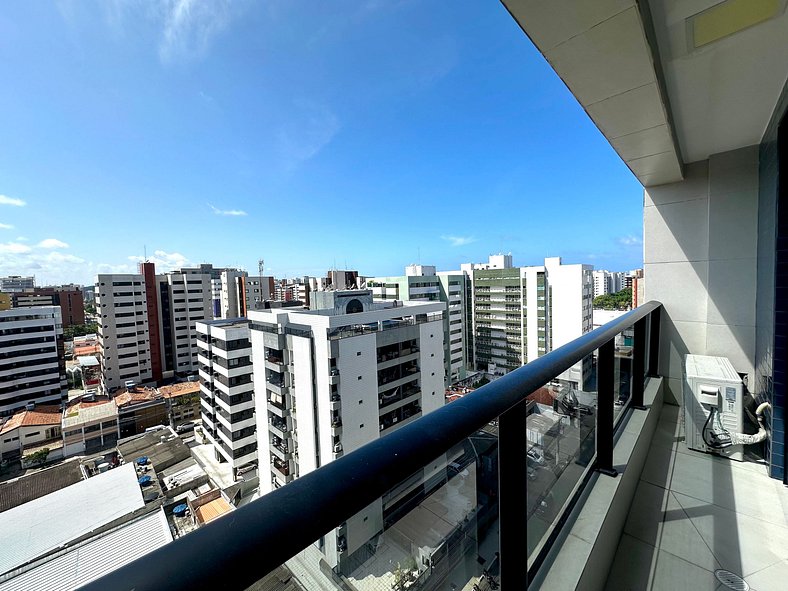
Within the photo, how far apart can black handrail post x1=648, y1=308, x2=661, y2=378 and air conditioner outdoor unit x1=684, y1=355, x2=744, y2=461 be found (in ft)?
2.07

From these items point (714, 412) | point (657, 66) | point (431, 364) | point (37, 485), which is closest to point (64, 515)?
point (37, 485)

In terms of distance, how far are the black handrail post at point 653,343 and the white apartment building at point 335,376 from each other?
23.4ft

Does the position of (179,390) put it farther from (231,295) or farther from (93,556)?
(93,556)

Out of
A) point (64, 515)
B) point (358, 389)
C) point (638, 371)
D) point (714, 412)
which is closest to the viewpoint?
point (714, 412)

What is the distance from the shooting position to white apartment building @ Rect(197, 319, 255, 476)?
47.9 ft

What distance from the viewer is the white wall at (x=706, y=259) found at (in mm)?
2621

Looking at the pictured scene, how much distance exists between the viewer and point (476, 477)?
80 centimetres

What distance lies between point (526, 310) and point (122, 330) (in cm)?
2957

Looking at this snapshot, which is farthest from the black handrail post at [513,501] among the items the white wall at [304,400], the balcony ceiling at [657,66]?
the white wall at [304,400]

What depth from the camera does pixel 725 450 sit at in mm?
1990

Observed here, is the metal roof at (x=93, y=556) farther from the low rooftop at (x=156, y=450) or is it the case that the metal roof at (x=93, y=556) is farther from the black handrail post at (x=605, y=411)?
the black handrail post at (x=605, y=411)

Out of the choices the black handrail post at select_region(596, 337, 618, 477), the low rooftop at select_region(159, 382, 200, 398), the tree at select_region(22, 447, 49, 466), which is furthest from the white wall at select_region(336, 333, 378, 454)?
the tree at select_region(22, 447, 49, 466)

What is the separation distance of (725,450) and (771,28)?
214cm

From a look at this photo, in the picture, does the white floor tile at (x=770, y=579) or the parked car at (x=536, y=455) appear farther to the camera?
the white floor tile at (x=770, y=579)
